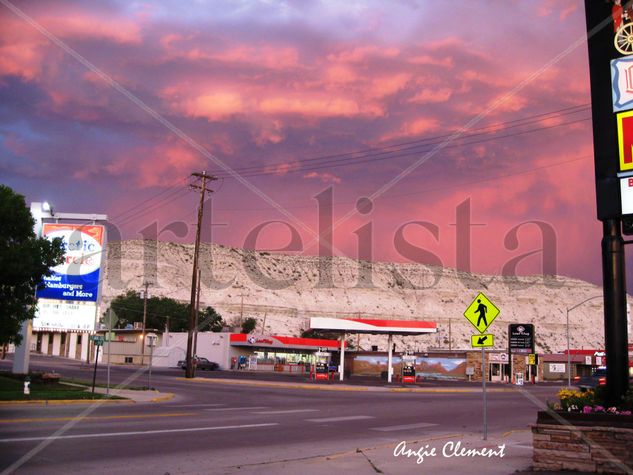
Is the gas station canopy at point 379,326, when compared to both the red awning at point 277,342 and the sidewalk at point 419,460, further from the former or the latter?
the sidewalk at point 419,460

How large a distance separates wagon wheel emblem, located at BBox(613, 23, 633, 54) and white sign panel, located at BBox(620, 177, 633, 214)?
246 cm

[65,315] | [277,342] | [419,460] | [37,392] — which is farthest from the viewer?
[277,342]

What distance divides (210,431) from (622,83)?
11900 millimetres

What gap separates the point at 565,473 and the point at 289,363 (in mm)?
69201

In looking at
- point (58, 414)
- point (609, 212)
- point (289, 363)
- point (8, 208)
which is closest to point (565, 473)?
point (609, 212)

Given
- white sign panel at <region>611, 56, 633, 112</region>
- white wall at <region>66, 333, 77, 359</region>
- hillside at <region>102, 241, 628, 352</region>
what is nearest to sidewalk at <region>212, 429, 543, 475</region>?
white sign panel at <region>611, 56, 633, 112</region>

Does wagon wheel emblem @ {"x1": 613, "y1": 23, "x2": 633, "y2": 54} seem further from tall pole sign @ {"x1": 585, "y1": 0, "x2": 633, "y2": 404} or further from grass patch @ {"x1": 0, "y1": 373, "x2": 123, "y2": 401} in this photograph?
grass patch @ {"x1": 0, "y1": 373, "x2": 123, "y2": 401}

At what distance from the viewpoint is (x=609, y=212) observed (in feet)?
39.3

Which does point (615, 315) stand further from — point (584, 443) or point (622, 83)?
point (622, 83)

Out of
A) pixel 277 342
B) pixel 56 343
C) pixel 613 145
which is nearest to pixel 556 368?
pixel 277 342

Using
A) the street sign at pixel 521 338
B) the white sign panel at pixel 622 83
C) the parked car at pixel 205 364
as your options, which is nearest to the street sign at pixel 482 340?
the white sign panel at pixel 622 83

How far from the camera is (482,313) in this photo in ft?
55.0

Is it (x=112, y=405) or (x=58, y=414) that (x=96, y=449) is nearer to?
(x=58, y=414)

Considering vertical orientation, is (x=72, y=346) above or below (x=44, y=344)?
below
